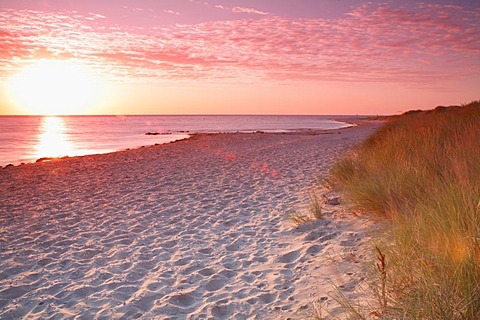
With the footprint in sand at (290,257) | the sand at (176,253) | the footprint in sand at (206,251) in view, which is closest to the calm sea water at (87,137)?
the sand at (176,253)

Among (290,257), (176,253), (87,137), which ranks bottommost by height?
(87,137)

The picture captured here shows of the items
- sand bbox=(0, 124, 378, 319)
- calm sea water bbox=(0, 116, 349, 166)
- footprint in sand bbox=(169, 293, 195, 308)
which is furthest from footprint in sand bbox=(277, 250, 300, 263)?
calm sea water bbox=(0, 116, 349, 166)

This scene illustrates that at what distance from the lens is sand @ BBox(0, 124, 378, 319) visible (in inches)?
160

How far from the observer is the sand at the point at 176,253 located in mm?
4074

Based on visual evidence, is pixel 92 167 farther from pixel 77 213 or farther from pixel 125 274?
pixel 125 274

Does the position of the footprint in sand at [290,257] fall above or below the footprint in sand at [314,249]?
below

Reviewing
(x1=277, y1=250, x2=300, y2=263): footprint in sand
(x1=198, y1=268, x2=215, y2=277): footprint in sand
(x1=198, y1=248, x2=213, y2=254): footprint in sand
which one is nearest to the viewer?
(x1=198, y1=268, x2=215, y2=277): footprint in sand

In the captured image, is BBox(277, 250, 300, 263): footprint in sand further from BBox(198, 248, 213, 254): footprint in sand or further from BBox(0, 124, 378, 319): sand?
BBox(198, 248, 213, 254): footprint in sand

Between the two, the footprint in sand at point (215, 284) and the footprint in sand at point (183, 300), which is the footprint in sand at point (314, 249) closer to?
the footprint in sand at point (215, 284)

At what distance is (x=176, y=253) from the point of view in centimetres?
564

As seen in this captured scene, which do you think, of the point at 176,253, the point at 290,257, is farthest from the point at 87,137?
the point at 290,257

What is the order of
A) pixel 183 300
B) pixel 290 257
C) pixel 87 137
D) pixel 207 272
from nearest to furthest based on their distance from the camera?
pixel 183 300, pixel 207 272, pixel 290 257, pixel 87 137

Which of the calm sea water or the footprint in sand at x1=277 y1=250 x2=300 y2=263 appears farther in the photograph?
the calm sea water

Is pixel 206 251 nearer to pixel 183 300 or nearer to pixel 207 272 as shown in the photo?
pixel 207 272
